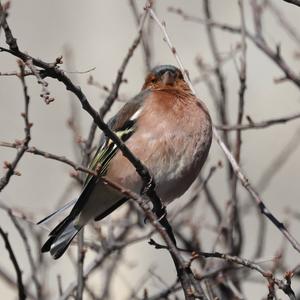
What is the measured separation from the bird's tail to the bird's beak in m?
1.03

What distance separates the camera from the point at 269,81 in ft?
24.4

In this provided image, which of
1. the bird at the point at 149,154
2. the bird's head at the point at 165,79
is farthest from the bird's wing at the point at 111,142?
the bird's head at the point at 165,79

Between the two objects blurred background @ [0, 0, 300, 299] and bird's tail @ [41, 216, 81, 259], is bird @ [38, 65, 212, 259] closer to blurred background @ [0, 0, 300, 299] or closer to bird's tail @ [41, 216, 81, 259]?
bird's tail @ [41, 216, 81, 259]

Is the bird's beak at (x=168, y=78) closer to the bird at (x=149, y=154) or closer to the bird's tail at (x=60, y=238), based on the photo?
the bird at (x=149, y=154)

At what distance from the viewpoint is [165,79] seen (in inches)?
189

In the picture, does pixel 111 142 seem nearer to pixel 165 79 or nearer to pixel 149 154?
pixel 149 154

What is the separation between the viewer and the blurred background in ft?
23.8

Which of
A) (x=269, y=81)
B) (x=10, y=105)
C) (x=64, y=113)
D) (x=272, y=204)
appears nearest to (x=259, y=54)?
(x=269, y=81)

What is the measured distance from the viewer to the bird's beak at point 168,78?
4.78m

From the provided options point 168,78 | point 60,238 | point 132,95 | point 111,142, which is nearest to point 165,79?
point 168,78

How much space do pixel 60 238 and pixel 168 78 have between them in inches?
47.3

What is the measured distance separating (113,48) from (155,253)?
6.45 feet

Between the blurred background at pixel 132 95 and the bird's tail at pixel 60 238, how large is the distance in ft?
9.17

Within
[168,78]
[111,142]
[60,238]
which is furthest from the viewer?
[168,78]
